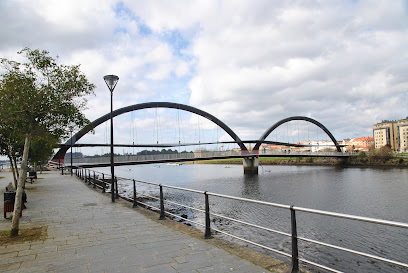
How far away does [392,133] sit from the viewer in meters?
144

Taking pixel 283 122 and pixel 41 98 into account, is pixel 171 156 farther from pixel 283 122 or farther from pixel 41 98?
pixel 283 122

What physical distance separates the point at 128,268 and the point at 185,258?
3.02 feet

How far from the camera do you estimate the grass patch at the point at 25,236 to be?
583cm

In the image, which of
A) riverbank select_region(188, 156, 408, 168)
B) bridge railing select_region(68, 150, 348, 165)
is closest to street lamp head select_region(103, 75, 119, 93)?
bridge railing select_region(68, 150, 348, 165)

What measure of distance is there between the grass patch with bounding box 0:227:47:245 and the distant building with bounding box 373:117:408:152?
15447 cm

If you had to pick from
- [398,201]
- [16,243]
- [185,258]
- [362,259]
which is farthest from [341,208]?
[16,243]

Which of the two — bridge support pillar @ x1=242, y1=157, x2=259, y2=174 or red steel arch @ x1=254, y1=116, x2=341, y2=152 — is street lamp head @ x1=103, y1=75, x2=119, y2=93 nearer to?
bridge support pillar @ x1=242, y1=157, x2=259, y2=174

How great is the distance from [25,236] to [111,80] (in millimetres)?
8137

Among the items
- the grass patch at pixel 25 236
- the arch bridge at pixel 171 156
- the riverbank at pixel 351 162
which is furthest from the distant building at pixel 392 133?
the grass patch at pixel 25 236

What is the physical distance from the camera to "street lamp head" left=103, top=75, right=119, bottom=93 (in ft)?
41.5

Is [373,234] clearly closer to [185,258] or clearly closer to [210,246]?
[210,246]

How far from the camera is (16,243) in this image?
5.68 metres

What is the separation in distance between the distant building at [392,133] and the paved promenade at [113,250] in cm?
15314

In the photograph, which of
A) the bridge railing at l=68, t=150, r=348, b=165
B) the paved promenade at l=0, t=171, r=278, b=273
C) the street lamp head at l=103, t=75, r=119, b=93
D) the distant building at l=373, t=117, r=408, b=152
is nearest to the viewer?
the paved promenade at l=0, t=171, r=278, b=273
